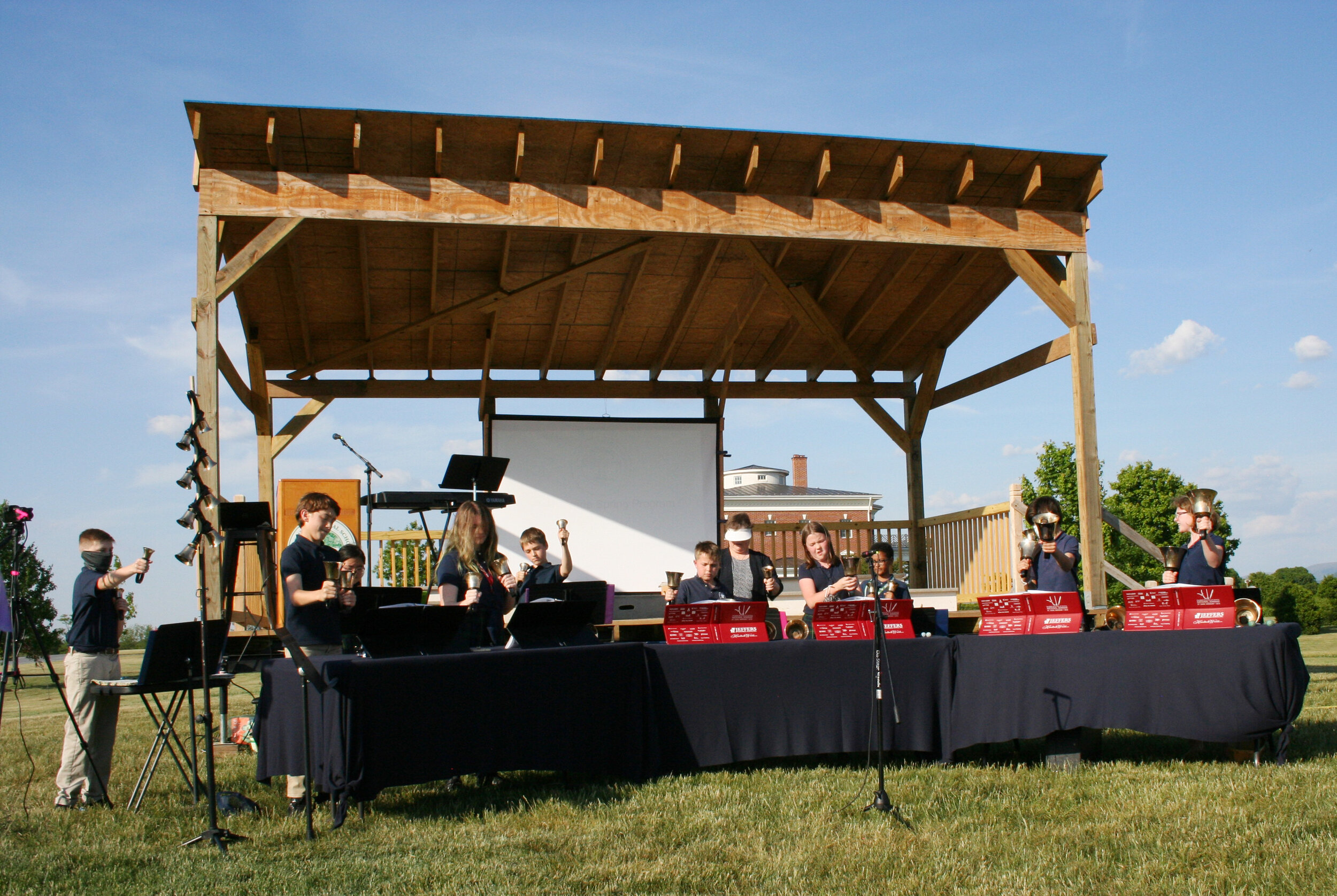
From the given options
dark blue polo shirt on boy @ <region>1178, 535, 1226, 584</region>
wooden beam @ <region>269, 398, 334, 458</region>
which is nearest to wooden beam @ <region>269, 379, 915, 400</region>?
wooden beam @ <region>269, 398, 334, 458</region>

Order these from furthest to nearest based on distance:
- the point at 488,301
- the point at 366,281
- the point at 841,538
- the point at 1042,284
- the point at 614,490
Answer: the point at 841,538 → the point at 614,490 → the point at 488,301 → the point at 366,281 → the point at 1042,284

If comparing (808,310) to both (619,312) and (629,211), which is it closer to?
(619,312)

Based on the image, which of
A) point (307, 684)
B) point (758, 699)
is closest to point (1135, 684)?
point (758, 699)

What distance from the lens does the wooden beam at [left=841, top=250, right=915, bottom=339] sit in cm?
1195

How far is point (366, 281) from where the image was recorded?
1103 centimetres

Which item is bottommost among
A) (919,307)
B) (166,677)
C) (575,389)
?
(166,677)

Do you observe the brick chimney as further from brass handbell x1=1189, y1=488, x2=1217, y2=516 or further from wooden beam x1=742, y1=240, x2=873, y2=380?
brass handbell x1=1189, y1=488, x2=1217, y2=516

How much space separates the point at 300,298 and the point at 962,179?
677 cm

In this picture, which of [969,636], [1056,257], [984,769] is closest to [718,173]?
[1056,257]

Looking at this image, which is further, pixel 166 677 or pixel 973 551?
pixel 973 551

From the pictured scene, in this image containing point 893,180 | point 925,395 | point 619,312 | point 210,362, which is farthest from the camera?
point 925,395

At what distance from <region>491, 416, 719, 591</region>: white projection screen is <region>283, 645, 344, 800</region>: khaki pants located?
23.8ft

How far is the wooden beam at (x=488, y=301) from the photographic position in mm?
11039

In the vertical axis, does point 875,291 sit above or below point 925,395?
above
